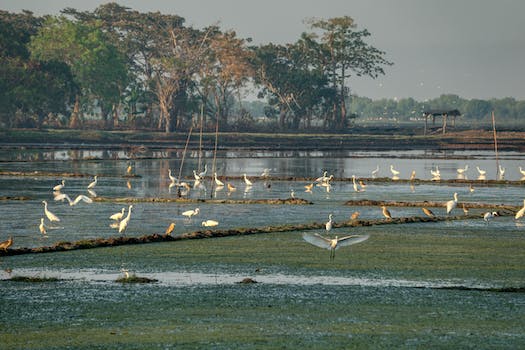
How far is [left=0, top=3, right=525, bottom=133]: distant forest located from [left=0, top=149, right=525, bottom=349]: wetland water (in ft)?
264

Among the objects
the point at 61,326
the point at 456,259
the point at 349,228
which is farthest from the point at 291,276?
the point at 349,228

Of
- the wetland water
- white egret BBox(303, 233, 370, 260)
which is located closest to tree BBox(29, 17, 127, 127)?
the wetland water

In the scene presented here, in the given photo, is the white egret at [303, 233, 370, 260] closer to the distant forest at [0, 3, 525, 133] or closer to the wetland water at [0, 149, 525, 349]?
the wetland water at [0, 149, 525, 349]

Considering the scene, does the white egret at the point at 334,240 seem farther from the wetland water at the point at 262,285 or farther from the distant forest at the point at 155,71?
the distant forest at the point at 155,71

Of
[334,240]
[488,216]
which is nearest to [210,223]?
[488,216]

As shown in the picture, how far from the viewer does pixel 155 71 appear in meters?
140

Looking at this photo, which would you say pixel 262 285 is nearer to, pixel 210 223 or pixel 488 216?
pixel 210 223

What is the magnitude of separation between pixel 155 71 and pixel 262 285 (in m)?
119

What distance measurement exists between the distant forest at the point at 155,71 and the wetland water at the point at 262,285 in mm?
80604

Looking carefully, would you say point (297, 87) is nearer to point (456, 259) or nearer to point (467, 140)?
point (467, 140)

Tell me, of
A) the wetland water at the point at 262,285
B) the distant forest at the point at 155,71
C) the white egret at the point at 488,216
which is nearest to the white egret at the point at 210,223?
the wetland water at the point at 262,285

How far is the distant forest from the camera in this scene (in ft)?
410

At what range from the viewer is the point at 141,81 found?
491ft

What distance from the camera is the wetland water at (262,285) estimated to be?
60.2 feet
